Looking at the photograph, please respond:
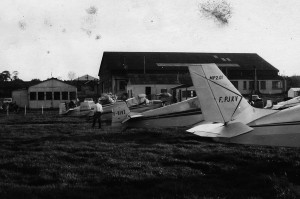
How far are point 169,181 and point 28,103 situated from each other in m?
47.3

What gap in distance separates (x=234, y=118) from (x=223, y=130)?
559 mm

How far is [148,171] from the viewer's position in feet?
26.6

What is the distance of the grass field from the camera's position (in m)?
6.49

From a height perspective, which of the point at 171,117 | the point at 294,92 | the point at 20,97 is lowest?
the point at 171,117

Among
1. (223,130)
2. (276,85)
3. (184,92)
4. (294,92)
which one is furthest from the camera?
(276,85)

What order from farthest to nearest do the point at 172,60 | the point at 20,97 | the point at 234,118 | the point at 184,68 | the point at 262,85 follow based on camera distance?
the point at 172,60
the point at 184,68
the point at 262,85
the point at 20,97
the point at 234,118

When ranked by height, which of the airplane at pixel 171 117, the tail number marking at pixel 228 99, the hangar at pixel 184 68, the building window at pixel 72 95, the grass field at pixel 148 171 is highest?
the hangar at pixel 184 68

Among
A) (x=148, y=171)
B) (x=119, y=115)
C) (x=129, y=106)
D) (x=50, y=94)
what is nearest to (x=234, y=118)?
(x=148, y=171)

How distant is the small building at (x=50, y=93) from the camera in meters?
49.9

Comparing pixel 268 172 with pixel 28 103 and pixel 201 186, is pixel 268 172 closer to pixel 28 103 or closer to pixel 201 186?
pixel 201 186

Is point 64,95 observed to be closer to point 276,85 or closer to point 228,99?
point 276,85

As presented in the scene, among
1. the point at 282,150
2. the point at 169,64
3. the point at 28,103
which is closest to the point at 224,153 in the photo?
the point at 282,150

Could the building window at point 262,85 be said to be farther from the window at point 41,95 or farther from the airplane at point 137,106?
the airplane at point 137,106

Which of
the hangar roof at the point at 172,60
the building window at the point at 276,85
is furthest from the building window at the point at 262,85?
the hangar roof at the point at 172,60
